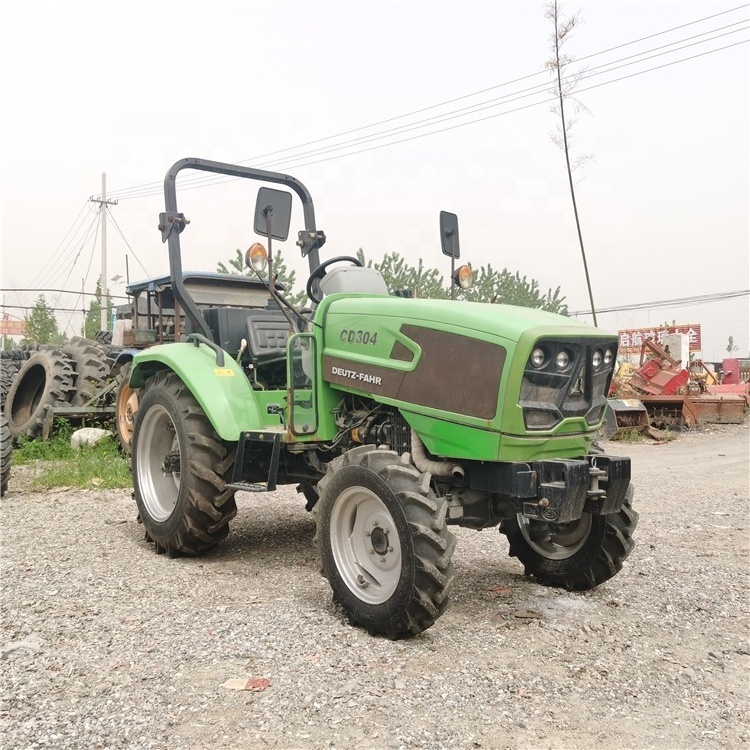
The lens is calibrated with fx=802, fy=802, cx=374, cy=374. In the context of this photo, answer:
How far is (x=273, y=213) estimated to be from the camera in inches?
191

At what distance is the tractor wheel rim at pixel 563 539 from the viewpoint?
15.5 feet

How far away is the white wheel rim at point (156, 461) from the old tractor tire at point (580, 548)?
253 centimetres

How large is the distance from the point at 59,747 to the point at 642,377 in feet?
51.4

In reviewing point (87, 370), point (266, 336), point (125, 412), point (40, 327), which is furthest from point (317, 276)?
point (40, 327)

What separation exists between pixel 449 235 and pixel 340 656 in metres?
2.81

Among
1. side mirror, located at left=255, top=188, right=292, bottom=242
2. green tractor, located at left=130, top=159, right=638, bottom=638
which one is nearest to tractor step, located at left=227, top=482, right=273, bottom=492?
green tractor, located at left=130, top=159, right=638, bottom=638

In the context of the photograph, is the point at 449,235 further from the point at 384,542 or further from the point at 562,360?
the point at 384,542

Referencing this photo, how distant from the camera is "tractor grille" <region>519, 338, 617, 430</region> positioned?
12.9ft

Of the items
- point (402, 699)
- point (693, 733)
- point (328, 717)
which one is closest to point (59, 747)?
point (328, 717)

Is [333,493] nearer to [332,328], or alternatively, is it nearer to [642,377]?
[332,328]

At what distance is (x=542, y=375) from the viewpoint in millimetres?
3961

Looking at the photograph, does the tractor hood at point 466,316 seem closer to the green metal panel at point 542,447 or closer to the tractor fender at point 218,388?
the green metal panel at point 542,447

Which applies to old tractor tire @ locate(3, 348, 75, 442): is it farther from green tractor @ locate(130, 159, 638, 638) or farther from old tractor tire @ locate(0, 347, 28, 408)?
green tractor @ locate(130, 159, 638, 638)

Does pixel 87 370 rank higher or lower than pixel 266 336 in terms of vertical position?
lower
